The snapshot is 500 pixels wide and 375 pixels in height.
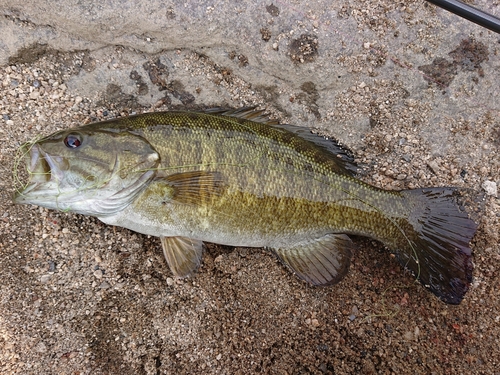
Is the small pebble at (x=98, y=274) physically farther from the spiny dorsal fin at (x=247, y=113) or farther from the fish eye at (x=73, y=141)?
the spiny dorsal fin at (x=247, y=113)

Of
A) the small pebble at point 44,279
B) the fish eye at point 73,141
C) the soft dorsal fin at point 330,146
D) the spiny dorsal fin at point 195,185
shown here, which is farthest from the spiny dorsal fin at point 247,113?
the small pebble at point 44,279

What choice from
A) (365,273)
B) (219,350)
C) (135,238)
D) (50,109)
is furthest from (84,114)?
(365,273)

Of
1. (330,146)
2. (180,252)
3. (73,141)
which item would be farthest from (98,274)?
(330,146)

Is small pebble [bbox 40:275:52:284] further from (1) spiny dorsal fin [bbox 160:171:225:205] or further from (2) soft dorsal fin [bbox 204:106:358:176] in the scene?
Answer: (2) soft dorsal fin [bbox 204:106:358:176]

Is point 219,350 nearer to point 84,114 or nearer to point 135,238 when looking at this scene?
point 135,238

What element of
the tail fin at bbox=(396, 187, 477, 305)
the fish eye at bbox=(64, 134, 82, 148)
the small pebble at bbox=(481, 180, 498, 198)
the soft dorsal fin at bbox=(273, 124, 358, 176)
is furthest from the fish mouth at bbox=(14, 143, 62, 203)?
the small pebble at bbox=(481, 180, 498, 198)

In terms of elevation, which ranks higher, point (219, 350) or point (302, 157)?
point (302, 157)

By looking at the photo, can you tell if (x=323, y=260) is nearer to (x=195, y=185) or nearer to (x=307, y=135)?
(x=307, y=135)
